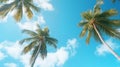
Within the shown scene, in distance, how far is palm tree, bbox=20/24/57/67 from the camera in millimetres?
37062

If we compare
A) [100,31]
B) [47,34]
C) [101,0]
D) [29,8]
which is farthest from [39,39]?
[101,0]

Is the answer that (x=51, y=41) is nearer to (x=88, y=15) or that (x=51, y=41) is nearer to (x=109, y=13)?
(x=88, y=15)

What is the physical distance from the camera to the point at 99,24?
31.3 metres

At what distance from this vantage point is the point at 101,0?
29.0 m

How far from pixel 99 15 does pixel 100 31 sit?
2151 mm

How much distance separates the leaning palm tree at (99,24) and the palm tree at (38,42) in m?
6.66

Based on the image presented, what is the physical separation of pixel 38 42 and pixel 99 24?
35.8 feet

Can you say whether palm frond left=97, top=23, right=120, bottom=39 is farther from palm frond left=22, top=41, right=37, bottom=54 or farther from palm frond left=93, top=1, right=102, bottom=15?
palm frond left=22, top=41, right=37, bottom=54

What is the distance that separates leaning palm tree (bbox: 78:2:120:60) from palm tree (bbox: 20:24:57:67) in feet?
21.8

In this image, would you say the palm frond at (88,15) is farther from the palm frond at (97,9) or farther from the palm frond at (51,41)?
the palm frond at (51,41)

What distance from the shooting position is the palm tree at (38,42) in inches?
1459

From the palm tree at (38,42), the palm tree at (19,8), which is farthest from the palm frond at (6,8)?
the palm tree at (38,42)

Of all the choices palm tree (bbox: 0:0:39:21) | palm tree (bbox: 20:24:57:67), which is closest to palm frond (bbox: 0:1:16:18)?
palm tree (bbox: 0:0:39:21)

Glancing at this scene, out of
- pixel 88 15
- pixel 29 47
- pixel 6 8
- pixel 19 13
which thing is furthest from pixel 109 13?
pixel 29 47
